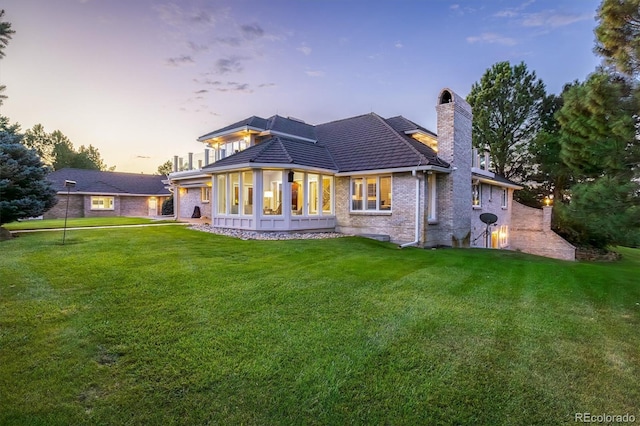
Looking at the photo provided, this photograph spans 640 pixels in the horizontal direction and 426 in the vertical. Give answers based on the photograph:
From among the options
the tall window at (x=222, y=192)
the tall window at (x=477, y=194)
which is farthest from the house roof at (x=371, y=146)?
the tall window at (x=222, y=192)

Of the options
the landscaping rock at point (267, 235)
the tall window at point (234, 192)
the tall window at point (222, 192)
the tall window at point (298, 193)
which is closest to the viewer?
the landscaping rock at point (267, 235)

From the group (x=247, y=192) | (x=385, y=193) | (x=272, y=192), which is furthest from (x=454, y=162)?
(x=247, y=192)

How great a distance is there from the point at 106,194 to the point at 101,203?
1126 mm

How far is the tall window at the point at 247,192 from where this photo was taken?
46.9 ft

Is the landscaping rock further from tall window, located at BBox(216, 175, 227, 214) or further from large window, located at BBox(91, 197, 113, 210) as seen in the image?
large window, located at BBox(91, 197, 113, 210)

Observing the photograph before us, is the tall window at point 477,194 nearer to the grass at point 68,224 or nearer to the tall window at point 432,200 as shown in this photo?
the tall window at point 432,200

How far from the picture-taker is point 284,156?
46.3 feet

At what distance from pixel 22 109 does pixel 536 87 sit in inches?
1340

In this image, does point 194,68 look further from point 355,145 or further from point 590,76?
point 590,76

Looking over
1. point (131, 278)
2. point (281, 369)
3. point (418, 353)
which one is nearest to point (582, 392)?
point (418, 353)

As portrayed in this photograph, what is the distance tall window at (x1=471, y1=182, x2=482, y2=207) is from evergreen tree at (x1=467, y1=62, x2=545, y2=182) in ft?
40.7

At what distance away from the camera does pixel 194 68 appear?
16406 mm

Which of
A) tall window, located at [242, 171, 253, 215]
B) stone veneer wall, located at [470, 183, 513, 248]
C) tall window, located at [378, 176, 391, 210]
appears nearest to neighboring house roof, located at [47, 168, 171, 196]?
tall window, located at [242, 171, 253, 215]

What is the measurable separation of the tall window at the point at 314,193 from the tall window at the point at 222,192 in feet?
13.8
